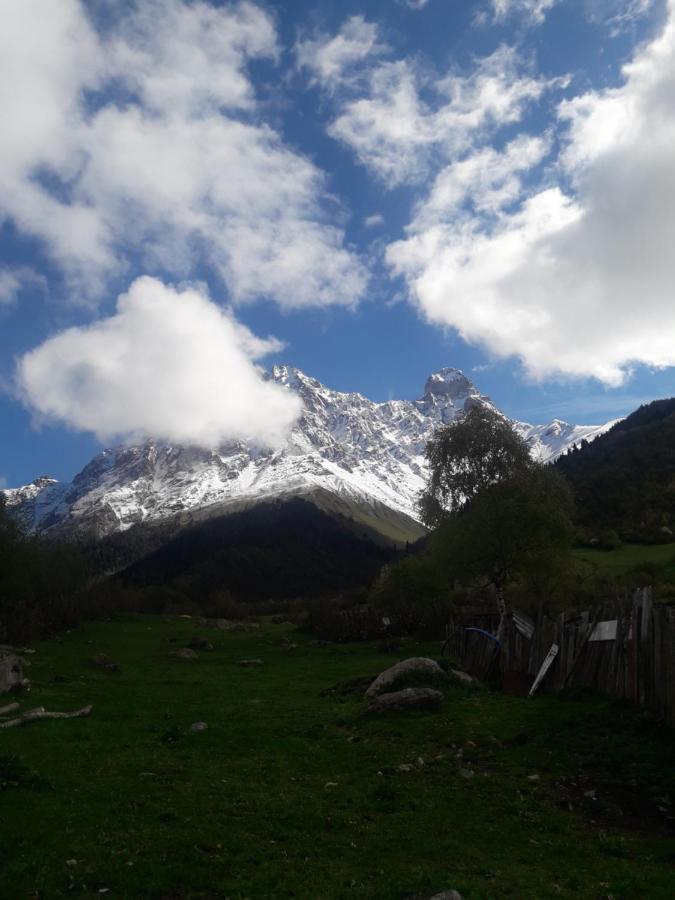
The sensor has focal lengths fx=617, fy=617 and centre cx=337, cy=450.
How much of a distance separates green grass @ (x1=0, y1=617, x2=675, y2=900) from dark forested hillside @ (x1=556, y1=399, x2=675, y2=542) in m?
56.0

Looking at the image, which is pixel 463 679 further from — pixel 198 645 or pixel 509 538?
pixel 198 645

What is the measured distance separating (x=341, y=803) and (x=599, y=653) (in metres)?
9.81

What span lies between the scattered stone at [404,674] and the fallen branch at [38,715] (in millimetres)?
9602

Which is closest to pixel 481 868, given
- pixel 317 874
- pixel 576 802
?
pixel 317 874

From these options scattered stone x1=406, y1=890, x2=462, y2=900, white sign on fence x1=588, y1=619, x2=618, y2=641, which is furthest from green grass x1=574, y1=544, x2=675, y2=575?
scattered stone x1=406, y1=890, x2=462, y2=900

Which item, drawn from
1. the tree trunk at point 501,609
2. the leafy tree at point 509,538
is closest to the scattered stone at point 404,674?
the tree trunk at point 501,609

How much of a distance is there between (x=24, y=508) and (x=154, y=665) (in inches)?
1018

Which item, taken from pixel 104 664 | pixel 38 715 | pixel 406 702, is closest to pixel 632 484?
pixel 104 664

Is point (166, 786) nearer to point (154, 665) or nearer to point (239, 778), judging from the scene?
point (239, 778)

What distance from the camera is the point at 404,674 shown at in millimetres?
21953

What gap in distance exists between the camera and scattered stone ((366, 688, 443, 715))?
19177 mm

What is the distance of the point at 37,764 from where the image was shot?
537 inches

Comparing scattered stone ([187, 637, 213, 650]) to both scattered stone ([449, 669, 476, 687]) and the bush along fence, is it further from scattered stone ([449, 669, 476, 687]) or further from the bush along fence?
scattered stone ([449, 669, 476, 687])

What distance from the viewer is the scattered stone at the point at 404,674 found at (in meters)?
21.7
